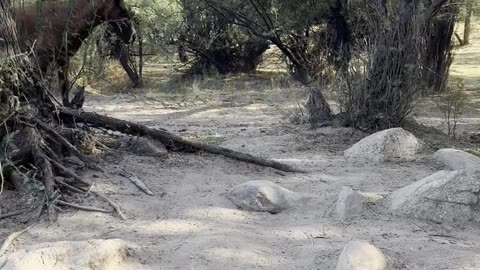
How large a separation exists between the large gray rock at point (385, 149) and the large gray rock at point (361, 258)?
250cm

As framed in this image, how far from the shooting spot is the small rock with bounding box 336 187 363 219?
403 centimetres

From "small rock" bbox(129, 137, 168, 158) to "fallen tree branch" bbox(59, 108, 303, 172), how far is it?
8cm

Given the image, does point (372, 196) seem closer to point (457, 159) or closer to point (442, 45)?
point (457, 159)

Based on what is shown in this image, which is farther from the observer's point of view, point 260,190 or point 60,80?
point 60,80

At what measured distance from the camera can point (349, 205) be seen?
4066mm

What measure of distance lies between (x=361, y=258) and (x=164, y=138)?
258 centimetres

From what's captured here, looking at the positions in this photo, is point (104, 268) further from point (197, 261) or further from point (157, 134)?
point (157, 134)

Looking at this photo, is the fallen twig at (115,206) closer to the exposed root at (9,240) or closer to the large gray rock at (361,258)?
the exposed root at (9,240)

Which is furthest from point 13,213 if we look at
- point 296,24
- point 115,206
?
point 296,24

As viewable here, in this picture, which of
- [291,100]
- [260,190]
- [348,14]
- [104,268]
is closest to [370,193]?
[260,190]

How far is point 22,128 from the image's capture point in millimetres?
4512

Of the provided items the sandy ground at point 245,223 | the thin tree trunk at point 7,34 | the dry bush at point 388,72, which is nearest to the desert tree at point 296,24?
the dry bush at point 388,72

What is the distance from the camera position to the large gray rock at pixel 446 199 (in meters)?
3.98

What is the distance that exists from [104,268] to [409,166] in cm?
318
